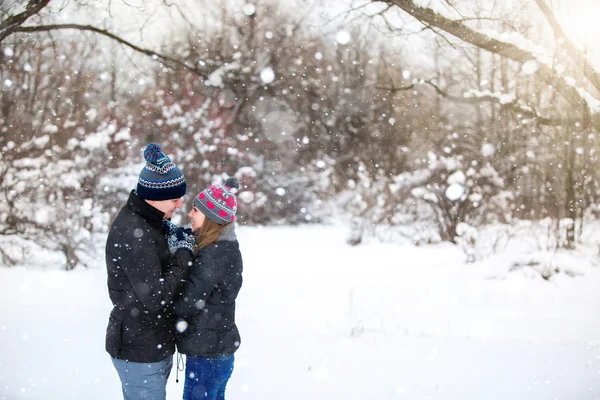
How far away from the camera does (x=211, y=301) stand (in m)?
2.64

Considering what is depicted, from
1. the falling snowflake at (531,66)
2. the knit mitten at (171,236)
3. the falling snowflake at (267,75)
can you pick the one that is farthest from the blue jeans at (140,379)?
the falling snowflake at (267,75)

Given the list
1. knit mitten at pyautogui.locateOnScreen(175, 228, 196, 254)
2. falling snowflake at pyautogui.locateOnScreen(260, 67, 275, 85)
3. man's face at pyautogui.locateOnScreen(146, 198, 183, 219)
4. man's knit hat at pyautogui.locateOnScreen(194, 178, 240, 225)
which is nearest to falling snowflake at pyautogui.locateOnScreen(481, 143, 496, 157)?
falling snowflake at pyautogui.locateOnScreen(260, 67, 275, 85)

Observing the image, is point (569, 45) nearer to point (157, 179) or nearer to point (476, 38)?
point (476, 38)

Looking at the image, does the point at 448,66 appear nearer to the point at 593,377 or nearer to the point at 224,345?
the point at 593,377

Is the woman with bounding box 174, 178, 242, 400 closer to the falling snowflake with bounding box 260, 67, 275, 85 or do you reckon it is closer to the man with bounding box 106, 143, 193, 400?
the man with bounding box 106, 143, 193, 400

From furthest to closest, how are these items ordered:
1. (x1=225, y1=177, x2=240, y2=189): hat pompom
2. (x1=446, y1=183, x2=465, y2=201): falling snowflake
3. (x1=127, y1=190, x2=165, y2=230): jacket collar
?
1. (x1=446, y1=183, x2=465, y2=201): falling snowflake
2. (x1=225, y1=177, x2=240, y2=189): hat pompom
3. (x1=127, y1=190, x2=165, y2=230): jacket collar

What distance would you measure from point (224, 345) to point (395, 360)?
258 cm

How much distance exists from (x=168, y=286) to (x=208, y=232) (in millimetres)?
419

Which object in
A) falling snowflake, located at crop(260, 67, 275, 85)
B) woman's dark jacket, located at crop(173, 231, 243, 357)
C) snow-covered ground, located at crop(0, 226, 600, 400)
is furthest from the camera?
falling snowflake, located at crop(260, 67, 275, 85)

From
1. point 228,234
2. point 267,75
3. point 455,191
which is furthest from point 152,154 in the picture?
point 267,75

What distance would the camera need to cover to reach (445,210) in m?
11.7

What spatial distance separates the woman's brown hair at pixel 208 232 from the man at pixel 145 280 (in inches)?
5.4

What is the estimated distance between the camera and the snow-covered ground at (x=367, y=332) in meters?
4.10

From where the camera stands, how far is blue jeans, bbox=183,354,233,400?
2639 millimetres
